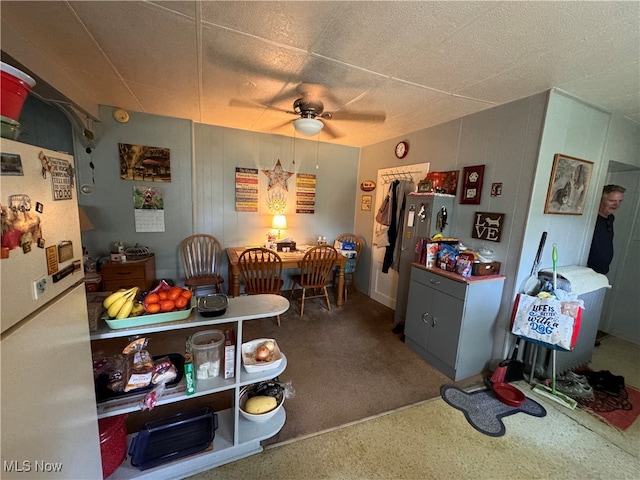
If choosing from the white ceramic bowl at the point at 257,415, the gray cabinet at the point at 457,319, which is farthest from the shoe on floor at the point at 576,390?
the white ceramic bowl at the point at 257,415

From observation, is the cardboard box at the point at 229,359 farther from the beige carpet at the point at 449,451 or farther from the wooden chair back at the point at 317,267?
the wooden chair back at the point at 317,267

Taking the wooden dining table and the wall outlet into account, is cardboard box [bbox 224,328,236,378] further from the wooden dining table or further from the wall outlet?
the wooden dining table

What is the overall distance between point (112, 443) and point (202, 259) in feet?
7.83

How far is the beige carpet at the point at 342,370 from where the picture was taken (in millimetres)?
1748

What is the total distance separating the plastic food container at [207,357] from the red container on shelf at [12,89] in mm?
1097

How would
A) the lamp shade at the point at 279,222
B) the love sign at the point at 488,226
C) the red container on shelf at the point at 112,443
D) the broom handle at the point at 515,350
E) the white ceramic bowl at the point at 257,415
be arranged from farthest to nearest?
1. the lamp shade at the point at 279,222
2. the love sign at the point at 488,226
3. the broom handle at the point at 515,350
4. the white ceramic bowl at the point at 257,415
5. the red container on shelf at the point at 112,443

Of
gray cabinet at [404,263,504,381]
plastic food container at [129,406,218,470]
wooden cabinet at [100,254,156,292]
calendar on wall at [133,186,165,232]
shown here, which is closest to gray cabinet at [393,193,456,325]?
gray cabinet at [404,263,504,381]

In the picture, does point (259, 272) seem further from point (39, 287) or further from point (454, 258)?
point (39, 287)

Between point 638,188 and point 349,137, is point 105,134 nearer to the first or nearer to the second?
point 349,137

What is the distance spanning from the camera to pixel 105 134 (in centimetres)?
279

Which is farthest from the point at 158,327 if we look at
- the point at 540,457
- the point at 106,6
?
the point at 540,457

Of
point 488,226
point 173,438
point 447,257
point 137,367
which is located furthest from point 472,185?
point 173,438

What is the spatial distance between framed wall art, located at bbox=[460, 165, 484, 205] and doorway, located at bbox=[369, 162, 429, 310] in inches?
27.9

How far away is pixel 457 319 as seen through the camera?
208 cm
